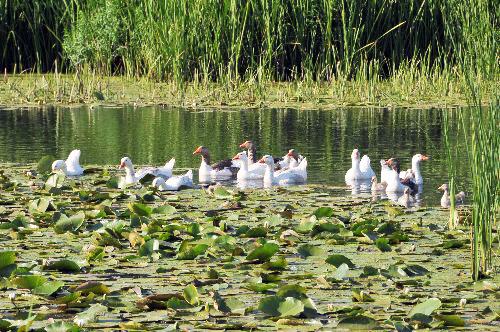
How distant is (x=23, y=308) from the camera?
6336 millimetres

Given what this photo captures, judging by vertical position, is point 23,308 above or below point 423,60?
below

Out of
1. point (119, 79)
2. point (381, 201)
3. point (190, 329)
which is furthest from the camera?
point (119, 79)

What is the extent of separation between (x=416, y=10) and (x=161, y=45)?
14.8 feet

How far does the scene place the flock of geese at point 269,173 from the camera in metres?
10.9

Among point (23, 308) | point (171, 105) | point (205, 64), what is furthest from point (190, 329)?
point (205, 64)

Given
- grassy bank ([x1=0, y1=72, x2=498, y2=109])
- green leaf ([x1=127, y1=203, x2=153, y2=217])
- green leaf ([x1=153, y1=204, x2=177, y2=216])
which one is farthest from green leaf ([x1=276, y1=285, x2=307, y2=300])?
grassy bank ([x1=0, y1=72, x2=498, y2=109])

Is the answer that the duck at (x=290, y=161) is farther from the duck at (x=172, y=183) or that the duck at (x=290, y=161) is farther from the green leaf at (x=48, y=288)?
the green leaf at (x=48, y=288)

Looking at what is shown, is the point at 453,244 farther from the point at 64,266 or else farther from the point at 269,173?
the point at 269,173

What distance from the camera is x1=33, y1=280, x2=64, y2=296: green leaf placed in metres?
6.49

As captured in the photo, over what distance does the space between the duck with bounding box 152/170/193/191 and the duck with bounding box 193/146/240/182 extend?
0.73 m

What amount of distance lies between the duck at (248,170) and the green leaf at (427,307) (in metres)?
6.08

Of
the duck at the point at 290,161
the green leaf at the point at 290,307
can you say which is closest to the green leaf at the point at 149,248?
the green leaf at the point at 290,307

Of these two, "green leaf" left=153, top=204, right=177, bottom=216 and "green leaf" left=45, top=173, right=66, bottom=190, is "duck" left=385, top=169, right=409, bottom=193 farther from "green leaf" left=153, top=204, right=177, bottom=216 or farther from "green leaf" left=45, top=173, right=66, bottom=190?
"green leaf" left=45, top=173, right=66, bottom=190

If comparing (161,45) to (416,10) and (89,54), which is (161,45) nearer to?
(89,54)
